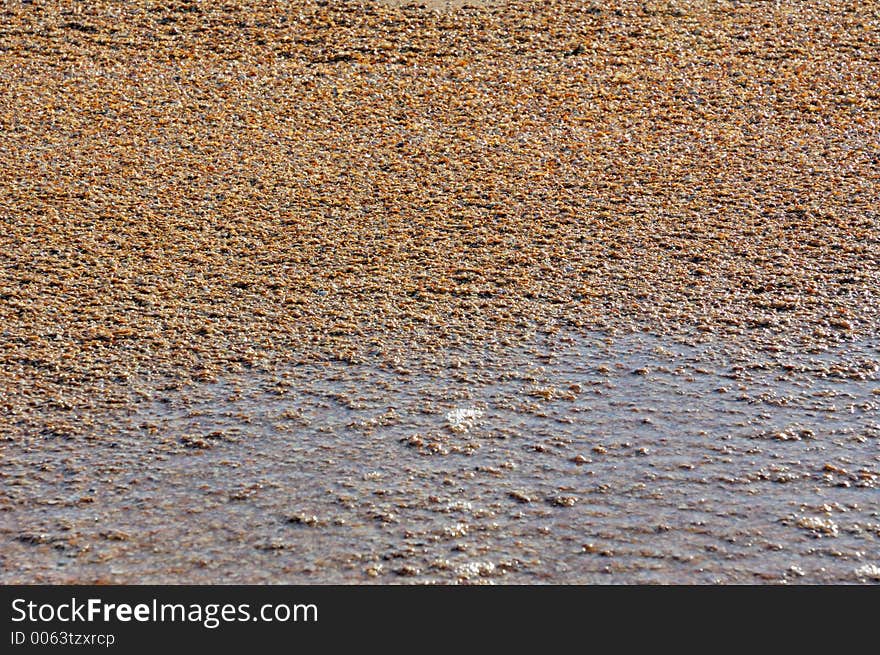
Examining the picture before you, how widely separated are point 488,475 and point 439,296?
68cm

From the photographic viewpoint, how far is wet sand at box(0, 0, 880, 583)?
1.88 meters

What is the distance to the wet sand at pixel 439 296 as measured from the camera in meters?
1.88

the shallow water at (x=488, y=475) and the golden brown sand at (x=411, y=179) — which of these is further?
the golden brown sand at (x=411, y=179)

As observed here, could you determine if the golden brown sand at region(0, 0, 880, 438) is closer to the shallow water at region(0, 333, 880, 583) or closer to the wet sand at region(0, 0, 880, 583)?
the wet sand at region(0, 0, 880, 583)

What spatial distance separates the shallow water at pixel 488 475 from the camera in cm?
179

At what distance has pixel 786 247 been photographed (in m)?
2.82

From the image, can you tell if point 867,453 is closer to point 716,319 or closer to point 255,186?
point 716,319

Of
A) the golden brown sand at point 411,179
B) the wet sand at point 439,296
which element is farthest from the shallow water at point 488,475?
the golden brown sand at point 411,179

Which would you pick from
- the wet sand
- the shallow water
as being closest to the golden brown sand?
the wet sand

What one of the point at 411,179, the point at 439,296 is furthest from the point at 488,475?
the point at 411,179

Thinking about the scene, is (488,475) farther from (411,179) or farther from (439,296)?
(411,179)

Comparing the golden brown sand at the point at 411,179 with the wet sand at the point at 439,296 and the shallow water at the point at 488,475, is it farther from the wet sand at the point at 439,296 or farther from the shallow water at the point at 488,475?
the shallow water at the point at 488,475

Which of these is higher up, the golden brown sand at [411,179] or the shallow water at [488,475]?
the golden brown sand at [411,179]

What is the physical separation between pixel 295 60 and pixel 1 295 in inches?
67.2
